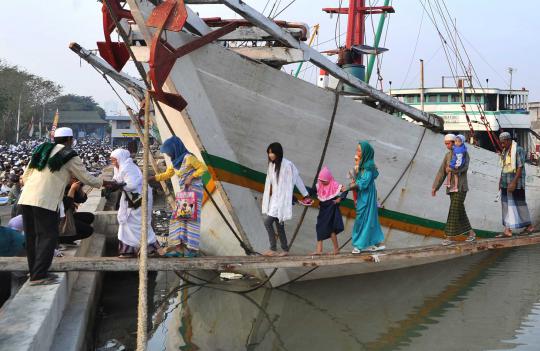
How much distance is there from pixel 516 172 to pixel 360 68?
2693 mm

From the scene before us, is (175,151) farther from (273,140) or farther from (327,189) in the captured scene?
(327,189)

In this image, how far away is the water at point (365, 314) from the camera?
5328mm

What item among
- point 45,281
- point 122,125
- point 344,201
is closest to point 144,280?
point 45,281

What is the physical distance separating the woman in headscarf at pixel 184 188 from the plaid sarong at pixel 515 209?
4.84 metres

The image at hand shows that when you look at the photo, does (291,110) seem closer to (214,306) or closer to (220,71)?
(220,71)

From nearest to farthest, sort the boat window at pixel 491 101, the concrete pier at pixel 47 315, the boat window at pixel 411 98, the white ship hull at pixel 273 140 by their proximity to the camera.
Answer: the concrete pier at pixel 47 315
the white ship hull at pixel 273 140
the boat window at pixel 491 101
the boat window at pixel 411 98

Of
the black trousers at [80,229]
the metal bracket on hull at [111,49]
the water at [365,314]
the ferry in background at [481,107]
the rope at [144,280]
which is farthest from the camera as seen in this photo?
the ferry in background at [481,107]

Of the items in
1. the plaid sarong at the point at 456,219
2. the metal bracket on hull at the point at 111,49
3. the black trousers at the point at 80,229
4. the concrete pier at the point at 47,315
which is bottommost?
the concrete pier at the point at 47,315

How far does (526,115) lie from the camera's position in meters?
15.8

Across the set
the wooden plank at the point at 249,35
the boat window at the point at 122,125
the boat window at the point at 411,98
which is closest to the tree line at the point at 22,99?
the boat window at the point at 122,125

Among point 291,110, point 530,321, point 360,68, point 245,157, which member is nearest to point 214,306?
point 245,157

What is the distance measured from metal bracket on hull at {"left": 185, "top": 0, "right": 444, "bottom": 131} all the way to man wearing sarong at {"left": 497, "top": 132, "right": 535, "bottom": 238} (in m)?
1.12

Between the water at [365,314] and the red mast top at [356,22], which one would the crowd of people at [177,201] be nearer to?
the water at [365,314]

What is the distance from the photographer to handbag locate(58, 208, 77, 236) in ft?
20.5
